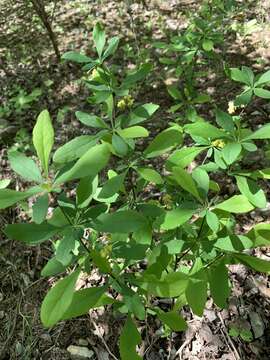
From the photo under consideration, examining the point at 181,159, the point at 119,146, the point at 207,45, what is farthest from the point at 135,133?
the point at 207,45

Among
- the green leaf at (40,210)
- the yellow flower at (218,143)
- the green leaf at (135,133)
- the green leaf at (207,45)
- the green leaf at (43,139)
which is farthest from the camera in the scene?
the green leaf at (207,45)

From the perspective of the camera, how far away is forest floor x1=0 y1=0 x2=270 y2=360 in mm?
1997

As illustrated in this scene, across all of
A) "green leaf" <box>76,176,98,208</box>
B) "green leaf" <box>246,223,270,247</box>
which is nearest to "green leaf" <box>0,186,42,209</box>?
"green leaf" <box>76,176,98,208</box>

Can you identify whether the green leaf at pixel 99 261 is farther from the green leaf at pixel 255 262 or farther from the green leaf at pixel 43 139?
the green leaf at pixel 255 262

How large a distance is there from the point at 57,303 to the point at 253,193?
66 cm

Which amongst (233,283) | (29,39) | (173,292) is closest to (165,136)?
(173,292)

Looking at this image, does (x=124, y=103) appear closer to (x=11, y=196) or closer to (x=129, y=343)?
(x=11, y=196)

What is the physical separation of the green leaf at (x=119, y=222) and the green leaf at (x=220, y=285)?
309 mm

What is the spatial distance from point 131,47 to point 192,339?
9.36 feet

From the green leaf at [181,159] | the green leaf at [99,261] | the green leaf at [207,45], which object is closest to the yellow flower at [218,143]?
the green leaf at [181,159]

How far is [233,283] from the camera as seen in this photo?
2158 millimetres

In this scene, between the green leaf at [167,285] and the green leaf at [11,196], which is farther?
the green leaf at [167,285]

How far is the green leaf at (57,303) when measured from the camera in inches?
44.4

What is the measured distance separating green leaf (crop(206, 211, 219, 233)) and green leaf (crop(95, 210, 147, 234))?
195 millimetres
